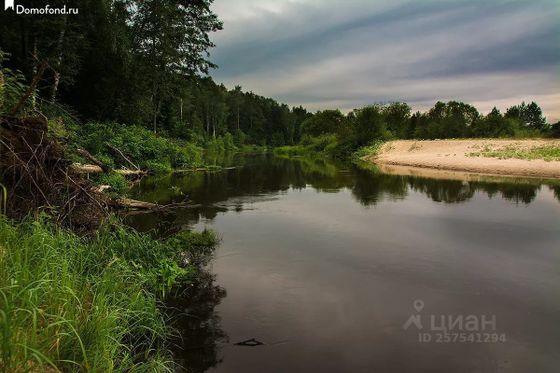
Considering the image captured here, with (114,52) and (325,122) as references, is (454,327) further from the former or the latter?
(325,122)

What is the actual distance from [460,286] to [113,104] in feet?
89.4

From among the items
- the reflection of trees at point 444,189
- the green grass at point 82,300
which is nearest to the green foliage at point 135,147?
the green grass at point 82,300

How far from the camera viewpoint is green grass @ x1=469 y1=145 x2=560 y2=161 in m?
28.1

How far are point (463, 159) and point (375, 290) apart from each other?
91.6ft

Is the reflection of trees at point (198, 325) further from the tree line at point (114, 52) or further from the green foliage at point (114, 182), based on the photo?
the tree line at point (114, 52)

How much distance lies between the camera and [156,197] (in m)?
15.5

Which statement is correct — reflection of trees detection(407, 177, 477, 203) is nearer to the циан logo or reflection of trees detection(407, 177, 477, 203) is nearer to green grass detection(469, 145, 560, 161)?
green grass detection(469, 145, 560, 161)

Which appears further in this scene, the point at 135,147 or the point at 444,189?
the point at 135,147

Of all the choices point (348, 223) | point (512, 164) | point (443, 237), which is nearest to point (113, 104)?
point (348, 223)

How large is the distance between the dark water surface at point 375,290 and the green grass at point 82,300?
0.60 metres

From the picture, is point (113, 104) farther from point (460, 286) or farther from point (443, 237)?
point (460, 286)

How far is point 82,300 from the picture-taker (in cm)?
450

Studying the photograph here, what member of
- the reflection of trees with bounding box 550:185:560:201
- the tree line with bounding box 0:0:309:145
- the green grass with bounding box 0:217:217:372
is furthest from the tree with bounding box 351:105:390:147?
the green grass with bounding box 0:217:217:372

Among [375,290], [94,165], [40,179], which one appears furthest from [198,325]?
[94,165]
